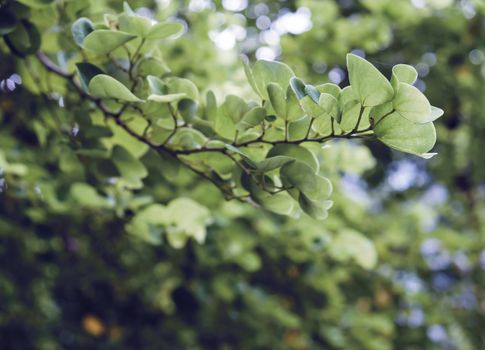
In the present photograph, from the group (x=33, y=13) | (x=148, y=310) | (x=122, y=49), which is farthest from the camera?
(x=148, y=310)

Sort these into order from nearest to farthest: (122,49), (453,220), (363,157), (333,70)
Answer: (122,49)
(363,157)
(333,70)
(453,220)

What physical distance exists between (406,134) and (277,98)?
0.18m

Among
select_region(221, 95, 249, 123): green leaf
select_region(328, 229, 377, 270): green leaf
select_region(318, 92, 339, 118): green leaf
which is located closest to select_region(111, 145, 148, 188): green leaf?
select_region(221, 95, 249, 123): green leaf

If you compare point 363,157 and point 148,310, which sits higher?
point 363,157

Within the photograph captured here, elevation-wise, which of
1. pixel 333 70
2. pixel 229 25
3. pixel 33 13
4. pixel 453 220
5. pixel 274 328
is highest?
pixel 33 13

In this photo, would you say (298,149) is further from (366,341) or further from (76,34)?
(366,341)

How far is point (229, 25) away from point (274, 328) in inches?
51.0

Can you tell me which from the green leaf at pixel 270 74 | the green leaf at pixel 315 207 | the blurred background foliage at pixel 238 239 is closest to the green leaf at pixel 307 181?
the green leaf at pixel 315 207

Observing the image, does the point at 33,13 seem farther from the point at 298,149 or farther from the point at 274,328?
the point at 274,328

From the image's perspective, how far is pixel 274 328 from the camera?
7.43 feet

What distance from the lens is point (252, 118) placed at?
813mm

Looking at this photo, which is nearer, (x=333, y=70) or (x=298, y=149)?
(x=298, y=149)

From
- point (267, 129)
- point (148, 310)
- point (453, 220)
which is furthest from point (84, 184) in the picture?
point (453, 220)

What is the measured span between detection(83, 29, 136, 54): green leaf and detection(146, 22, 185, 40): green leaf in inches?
1.4
